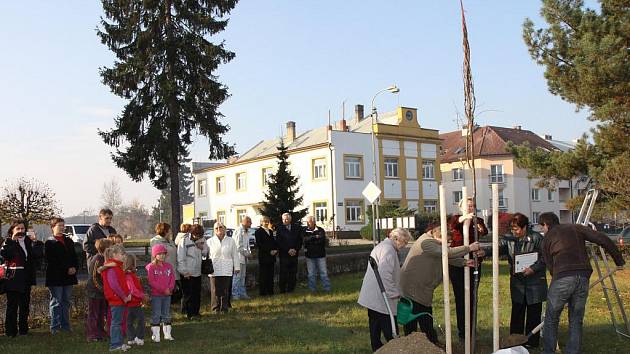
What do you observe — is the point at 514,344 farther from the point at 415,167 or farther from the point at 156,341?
the point at 415,167

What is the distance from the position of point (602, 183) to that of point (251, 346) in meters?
12.3

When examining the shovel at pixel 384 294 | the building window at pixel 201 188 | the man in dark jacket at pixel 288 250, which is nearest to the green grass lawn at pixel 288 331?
the shovel at pixel 384 294

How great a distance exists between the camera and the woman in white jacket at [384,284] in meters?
7.14

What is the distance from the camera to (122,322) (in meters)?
8.89

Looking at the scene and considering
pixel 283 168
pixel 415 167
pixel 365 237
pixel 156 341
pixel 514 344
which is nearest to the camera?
pixel 514 344

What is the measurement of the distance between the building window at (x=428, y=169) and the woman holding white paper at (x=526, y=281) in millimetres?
A: 45281

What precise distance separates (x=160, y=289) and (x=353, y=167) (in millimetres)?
39764

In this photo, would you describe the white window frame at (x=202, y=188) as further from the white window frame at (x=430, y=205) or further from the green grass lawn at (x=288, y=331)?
the green grass lawn at (x=288, y=331)

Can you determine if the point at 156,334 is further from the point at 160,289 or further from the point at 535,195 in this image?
the point at 535,195

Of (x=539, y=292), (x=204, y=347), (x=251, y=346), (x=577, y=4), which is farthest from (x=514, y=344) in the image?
(x=577, y=4)

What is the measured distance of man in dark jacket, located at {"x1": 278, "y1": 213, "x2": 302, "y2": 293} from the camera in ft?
47.1

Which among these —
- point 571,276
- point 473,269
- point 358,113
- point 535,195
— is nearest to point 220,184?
point 358,113

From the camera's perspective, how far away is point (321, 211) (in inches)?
1933

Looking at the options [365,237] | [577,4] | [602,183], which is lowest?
[365,237]
